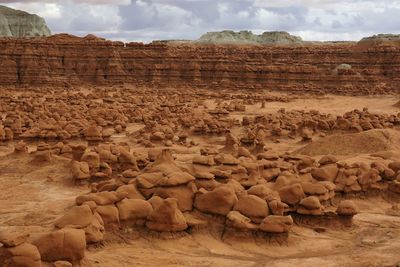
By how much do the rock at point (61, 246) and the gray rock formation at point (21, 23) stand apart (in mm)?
71783

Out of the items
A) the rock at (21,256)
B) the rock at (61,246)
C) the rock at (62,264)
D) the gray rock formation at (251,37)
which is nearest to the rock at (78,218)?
the rock at (61,246)

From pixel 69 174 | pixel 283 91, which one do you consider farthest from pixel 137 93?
pixel 69 174

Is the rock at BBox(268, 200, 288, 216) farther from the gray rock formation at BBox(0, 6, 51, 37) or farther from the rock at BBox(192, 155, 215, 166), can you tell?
the gray rock formation at BBox(0, 6, 51, 37)

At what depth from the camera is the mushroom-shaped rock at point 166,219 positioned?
838 centimetres

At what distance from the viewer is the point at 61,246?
6914 millimetres

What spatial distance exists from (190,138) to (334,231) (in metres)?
10.3

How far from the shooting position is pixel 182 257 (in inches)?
305

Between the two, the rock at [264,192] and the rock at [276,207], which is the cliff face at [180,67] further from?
the rock at [276,207]

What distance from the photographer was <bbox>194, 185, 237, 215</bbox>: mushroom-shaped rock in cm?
892

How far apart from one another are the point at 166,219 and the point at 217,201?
96 centimetres

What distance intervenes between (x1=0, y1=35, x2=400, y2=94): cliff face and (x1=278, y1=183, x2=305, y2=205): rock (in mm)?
35112

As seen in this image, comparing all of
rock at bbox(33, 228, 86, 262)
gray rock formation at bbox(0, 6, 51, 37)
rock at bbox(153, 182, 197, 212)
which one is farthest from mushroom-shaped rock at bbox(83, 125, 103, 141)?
gray rock formation at bbox(0, 6, 51, 37)

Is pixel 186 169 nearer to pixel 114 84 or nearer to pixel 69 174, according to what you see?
pixel 69 174

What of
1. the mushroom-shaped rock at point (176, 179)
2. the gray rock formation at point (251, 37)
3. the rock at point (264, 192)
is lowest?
the rock at point (264, 192)
